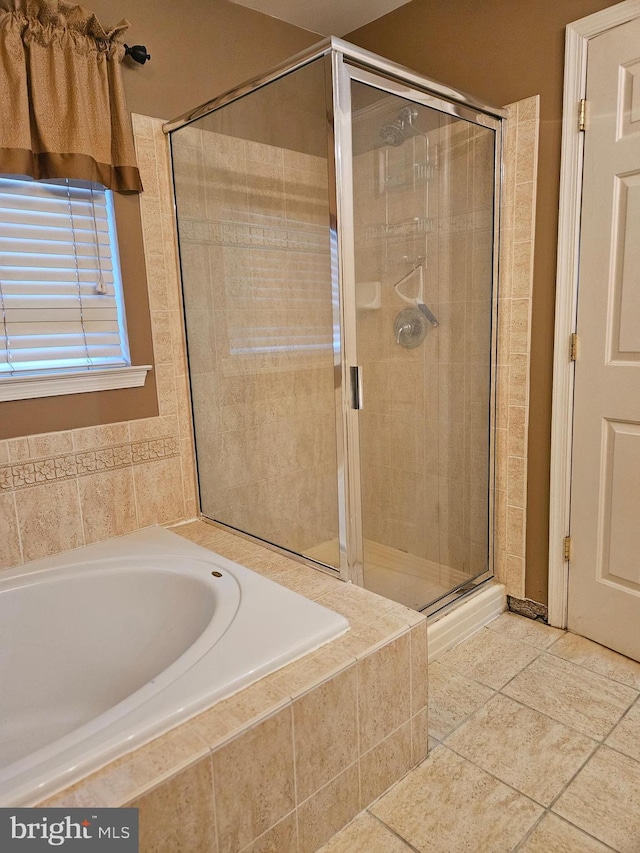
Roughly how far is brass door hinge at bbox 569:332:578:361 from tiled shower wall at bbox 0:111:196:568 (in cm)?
143

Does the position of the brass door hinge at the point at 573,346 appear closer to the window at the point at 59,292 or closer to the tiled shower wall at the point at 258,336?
the tiled shower wall at the point at 258,336

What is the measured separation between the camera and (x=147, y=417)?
219 cm

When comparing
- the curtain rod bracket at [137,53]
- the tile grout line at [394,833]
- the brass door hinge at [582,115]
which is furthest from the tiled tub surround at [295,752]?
the curtain rod bracket at [137,53]

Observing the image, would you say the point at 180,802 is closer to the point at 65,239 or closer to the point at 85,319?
the point at 85,319

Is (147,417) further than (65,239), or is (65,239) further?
(147,417)

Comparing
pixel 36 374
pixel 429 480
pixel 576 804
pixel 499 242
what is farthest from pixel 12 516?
pixel 499 242

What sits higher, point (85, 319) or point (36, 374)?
point (85, 319)

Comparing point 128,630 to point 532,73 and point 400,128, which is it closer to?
point 400,128

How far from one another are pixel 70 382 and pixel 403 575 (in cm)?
134

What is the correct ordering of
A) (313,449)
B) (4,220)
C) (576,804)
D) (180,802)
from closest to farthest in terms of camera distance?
(180,802), (576,804), (4,220), (313,449)

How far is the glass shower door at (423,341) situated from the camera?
185 centimetres

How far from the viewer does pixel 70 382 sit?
6.40 feet

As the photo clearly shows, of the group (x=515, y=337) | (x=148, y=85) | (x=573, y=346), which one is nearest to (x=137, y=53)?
(x=148, y=85)

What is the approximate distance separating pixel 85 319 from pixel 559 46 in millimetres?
1833
